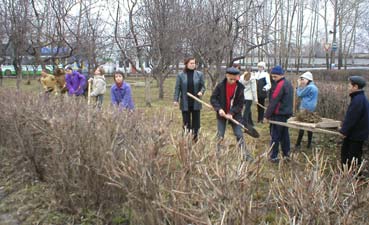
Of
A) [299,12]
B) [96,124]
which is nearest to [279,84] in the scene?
[96,124]

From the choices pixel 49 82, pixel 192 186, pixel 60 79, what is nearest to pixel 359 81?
pixel 192 186

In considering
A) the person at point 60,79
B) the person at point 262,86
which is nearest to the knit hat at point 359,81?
the person at point 262,86

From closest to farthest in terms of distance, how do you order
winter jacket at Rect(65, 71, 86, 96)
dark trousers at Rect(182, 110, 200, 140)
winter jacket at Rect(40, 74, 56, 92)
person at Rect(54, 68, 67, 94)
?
dark trousers at Rect(182, 110, 200, 140) < winter jacket at Rect(65, 71, 86, 96) < winter jacket at Rect(40, 74, 56, 92) < person at Rect(54, 68, 67, 94)

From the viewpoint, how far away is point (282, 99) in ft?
18.1

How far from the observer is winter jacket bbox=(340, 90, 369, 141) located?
4531mm

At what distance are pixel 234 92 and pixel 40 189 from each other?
290cm

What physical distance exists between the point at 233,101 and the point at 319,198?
378 cm

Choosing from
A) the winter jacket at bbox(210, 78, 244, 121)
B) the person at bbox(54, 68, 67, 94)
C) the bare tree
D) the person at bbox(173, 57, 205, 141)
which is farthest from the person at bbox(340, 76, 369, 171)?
the bare tree

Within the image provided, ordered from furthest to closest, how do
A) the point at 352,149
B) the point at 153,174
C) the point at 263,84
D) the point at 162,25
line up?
the point at 162,25, the point at 263,84, the point at 352,149, the point at 153,174

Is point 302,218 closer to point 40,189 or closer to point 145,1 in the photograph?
point 40,189

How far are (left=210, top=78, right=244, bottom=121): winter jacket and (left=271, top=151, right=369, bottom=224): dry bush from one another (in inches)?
137

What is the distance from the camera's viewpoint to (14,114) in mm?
4766

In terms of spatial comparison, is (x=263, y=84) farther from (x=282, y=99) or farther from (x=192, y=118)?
(x=282, y=99)

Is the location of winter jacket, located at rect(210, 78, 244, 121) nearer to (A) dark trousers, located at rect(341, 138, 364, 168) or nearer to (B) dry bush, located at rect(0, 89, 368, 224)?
(A) dark trousers, located at rect(341, 138, 364, 168)
